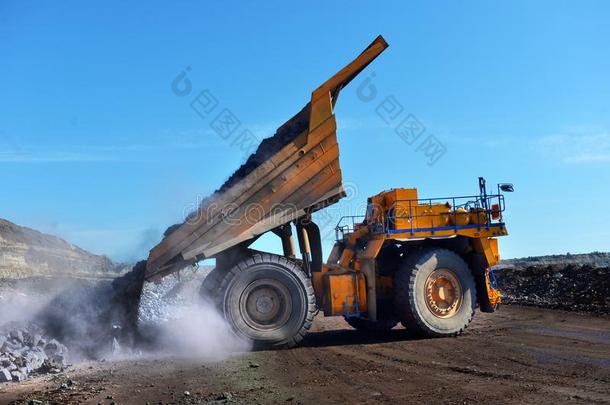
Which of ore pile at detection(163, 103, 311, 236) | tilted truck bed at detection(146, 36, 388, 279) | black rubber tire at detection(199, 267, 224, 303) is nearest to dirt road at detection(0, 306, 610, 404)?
black rubber tire at detection(199, 267, 224, 303)

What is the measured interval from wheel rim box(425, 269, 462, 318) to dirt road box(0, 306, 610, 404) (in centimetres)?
59

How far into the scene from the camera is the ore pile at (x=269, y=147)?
1089 centimetres

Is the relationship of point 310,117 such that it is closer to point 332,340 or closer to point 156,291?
point 332,340

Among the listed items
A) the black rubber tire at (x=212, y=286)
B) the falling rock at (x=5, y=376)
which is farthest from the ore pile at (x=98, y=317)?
the falling rock at (x=5, y=376)

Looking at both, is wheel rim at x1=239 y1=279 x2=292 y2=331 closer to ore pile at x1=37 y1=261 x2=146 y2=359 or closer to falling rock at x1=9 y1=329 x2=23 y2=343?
ore pile at x1=37 y1=261 x2=146 y2=359

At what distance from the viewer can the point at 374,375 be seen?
298 inches

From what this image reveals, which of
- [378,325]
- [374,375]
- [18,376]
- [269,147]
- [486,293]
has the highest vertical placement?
[269,147]

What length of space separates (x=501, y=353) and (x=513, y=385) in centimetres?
237

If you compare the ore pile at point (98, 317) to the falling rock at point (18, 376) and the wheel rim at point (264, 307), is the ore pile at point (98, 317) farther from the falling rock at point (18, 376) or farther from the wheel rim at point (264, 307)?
the wheel rim at point (264, 307)

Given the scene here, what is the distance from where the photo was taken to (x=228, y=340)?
10.2 meters

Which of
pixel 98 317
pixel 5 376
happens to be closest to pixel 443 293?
pixel 98 317

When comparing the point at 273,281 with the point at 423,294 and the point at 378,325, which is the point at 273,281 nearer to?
the point at 423,294

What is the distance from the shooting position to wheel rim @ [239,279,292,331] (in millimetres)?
10344

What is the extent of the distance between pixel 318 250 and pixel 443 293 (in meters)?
2.59
